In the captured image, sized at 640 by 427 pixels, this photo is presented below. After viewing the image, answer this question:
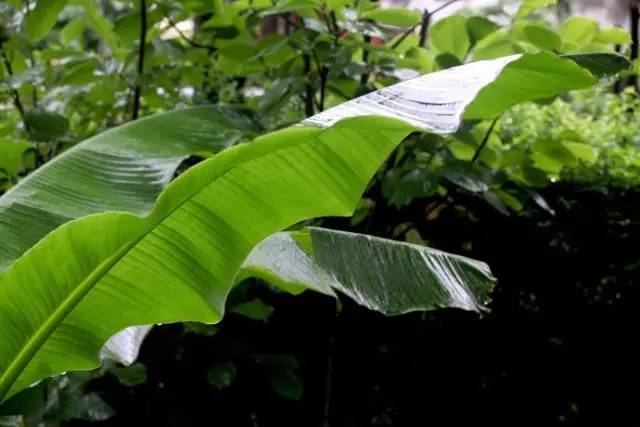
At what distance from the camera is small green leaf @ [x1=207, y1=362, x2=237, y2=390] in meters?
2.10

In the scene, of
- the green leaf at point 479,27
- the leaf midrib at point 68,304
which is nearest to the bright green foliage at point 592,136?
the green leaf at point 479,27

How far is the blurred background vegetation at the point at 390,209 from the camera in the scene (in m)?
1.96

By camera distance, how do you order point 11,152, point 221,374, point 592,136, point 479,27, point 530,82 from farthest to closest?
point 592,136 → point 221,374 → point 479,27 → point 11,152 → point 530,82

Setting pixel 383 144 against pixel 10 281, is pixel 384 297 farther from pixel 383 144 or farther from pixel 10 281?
pixel 10 281

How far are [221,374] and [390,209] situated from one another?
79 centimetres

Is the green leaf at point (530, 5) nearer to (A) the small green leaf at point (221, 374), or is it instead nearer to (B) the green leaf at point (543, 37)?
(B) the green leaf at point (543, 37)

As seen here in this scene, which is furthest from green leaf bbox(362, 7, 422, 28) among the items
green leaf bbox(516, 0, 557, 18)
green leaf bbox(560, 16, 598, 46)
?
A: green leaf bbox(560, 16, 598, 46)

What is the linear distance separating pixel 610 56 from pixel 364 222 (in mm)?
1248

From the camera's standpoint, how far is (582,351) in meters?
3.07

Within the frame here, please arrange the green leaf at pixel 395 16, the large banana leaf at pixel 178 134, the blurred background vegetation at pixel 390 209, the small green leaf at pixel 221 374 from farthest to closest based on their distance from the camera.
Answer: the small green leaf at pixel 221 374, the blurred background vegetation at pixel 390 209, the green leaf at pixel 395 16, the large banana leaf at pixel 178 134

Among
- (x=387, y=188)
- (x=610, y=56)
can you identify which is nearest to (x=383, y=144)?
(x=610, y=56)

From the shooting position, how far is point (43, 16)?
1.94 metres

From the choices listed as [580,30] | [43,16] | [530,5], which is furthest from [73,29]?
[580,30]

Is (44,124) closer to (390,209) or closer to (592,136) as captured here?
(390,209)
